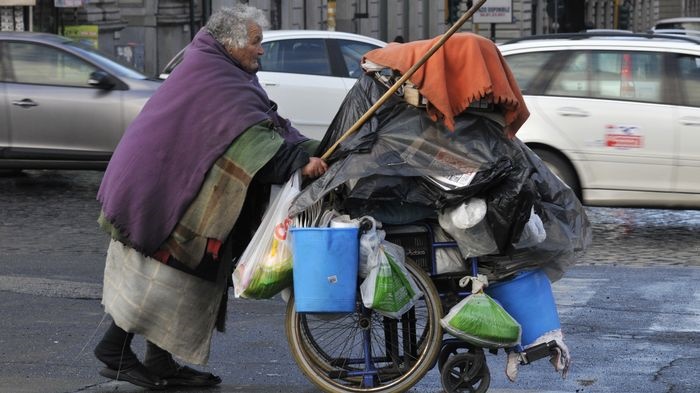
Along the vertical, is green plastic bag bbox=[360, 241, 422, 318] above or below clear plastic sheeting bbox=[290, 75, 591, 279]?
below

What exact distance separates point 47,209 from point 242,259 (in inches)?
319

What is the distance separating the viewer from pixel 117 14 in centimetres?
3216

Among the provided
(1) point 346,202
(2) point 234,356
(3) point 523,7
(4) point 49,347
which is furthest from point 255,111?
(3) point 523,7

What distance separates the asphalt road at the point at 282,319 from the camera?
641cm

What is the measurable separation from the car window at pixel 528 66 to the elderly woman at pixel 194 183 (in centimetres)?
664

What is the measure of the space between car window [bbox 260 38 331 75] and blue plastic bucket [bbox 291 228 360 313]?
979cm

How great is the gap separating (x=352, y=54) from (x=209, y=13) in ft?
64.0

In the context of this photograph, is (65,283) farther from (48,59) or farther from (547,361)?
(48,59)

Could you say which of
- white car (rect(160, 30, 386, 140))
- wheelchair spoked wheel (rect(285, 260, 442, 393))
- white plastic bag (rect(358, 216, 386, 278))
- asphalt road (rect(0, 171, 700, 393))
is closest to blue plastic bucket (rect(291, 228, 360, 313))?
white plastic bag (rect(358, 216, 386, 278))

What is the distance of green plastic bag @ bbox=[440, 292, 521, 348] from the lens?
5605 mm

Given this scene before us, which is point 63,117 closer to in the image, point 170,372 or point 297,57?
point 297,57

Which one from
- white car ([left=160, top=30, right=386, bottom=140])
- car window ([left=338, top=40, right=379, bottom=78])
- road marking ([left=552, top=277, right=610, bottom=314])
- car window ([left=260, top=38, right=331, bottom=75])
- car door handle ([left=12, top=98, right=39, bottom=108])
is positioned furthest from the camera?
car window ([left=338, top=40, right=379, bottom=78])

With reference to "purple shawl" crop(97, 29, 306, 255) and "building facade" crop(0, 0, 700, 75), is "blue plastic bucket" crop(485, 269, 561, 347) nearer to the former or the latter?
"purple shawl" crop(97, 29, 306, 255)

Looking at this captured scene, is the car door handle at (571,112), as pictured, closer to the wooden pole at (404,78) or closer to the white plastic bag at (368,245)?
the wooden pole at (404,78)
